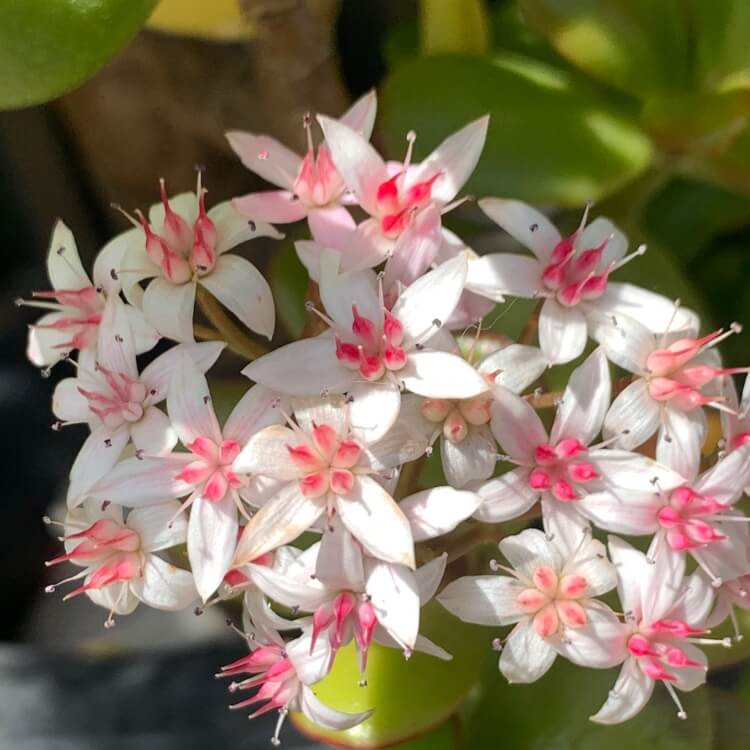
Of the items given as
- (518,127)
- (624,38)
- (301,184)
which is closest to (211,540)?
(301,184)

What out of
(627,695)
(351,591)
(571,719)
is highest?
(351,591)

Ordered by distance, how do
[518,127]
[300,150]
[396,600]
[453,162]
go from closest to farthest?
[396,600] < [453,162] < [518,127] < [300,150]

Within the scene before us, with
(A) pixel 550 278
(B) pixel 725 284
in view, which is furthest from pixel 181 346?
(B) pixel 725 284

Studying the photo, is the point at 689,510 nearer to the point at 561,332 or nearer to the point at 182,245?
the point at 561,332

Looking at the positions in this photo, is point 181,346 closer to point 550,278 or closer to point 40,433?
point 550,278

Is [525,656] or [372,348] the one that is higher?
[372,348]

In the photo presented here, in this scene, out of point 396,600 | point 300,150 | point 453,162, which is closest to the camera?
point 396,600

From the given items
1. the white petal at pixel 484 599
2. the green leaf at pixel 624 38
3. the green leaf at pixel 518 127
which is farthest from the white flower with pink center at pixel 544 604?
the green leaf at pixel 624 38
